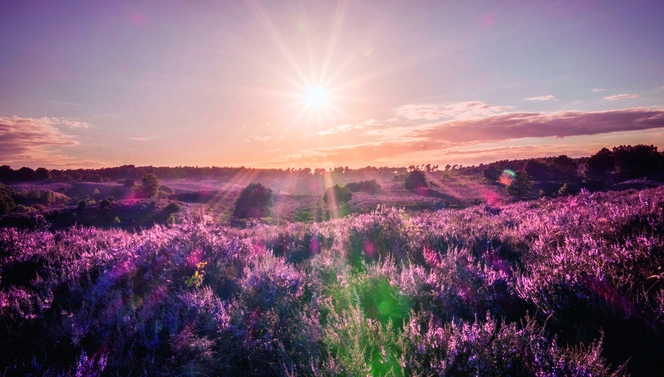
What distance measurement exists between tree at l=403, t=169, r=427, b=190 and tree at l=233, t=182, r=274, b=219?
21.3 m

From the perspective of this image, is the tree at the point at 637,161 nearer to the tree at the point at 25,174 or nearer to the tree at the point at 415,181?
the tree at the point at 415,181

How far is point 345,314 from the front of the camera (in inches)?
122

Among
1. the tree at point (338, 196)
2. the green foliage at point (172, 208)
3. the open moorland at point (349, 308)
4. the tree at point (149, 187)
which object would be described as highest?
the tree at point (149, 187)

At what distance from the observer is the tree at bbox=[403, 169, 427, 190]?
41.1m

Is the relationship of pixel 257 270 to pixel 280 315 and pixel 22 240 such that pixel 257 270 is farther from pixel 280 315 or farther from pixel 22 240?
pixel 22 240

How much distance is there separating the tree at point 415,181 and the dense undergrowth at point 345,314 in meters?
36.0

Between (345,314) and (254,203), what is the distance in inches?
1191

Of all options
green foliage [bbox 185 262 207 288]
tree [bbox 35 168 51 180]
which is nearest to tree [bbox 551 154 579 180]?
green foliage [bbox 185 262 207 288]

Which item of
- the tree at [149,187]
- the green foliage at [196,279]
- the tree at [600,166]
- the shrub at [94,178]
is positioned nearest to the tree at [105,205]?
the tree at [149,187]

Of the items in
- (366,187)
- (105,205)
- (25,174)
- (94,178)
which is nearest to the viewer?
(105,205)

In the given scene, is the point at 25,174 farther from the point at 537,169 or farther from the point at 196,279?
the point at 537,169

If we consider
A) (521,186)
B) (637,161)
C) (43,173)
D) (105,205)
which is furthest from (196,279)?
(43,173)

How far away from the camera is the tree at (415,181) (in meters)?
41.1

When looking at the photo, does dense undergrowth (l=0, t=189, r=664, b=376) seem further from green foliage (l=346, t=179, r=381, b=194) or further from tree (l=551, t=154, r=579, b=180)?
tree (l=551, t=154, r=579, b=180)
